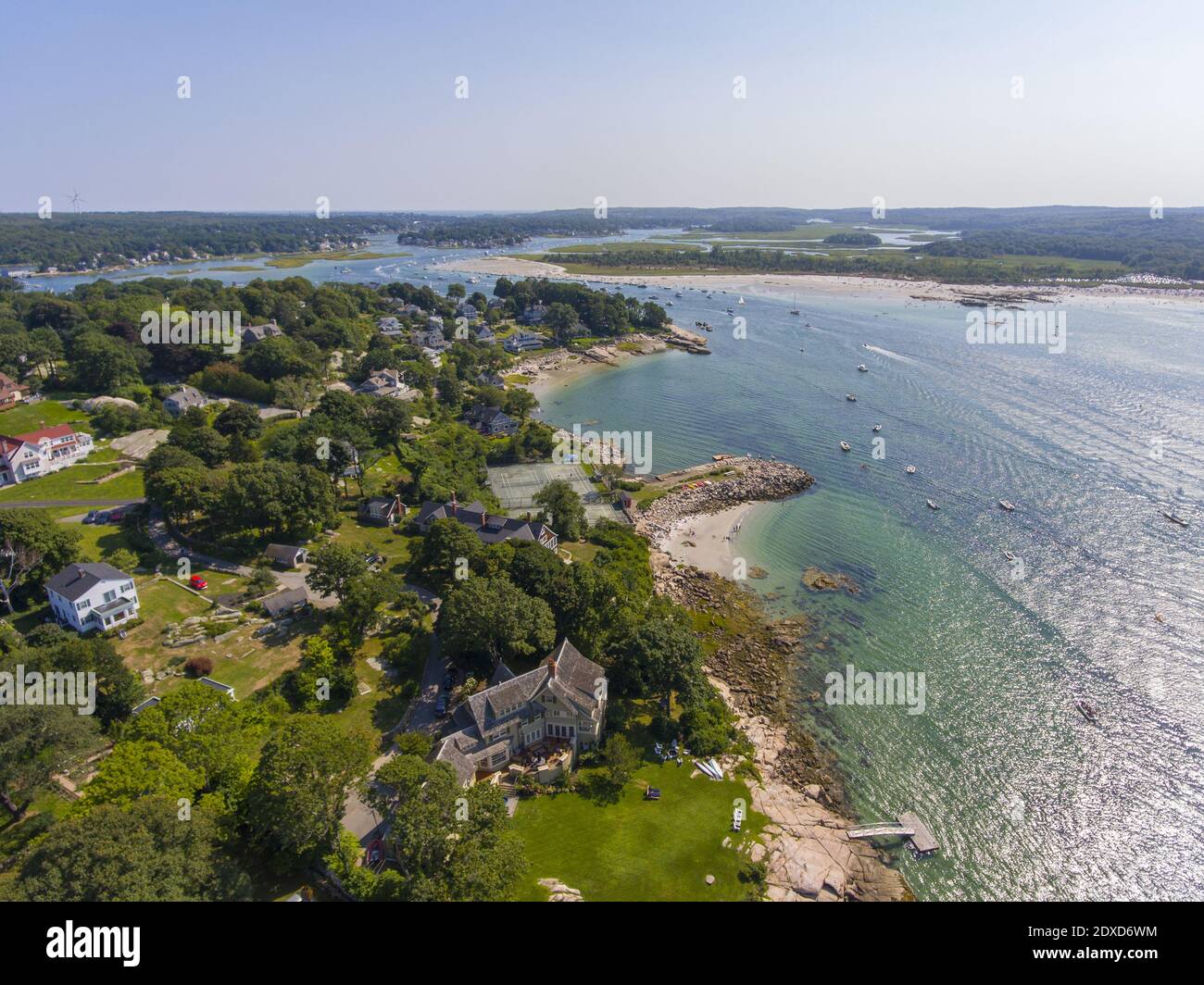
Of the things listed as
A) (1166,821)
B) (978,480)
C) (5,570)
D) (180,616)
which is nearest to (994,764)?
(1166,821)

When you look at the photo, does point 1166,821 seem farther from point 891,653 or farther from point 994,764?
point 891,653

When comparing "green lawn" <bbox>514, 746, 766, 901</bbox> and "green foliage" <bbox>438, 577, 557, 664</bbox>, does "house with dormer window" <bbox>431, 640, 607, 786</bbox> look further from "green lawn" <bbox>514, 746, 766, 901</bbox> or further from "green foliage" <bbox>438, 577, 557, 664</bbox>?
"green foliage" <bbox>438, 577, 557, 664</bbox>

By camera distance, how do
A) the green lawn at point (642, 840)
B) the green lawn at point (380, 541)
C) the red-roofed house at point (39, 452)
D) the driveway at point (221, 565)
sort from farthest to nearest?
the red-roofed house at point (39, 452) → the green lawn at point (380, 541) → the driveway at point (221, 565) → the green lawn at point (642, 840)

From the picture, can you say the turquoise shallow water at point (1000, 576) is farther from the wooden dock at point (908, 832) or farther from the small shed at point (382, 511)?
the small shed at point (382, 511)

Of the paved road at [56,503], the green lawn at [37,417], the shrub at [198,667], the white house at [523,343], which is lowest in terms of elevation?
the shrub at [198,667]

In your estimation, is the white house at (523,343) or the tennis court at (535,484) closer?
the tennis court at (535,484)

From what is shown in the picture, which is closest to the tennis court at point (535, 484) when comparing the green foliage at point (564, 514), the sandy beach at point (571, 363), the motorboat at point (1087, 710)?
the green foliage at point (564, 514)
